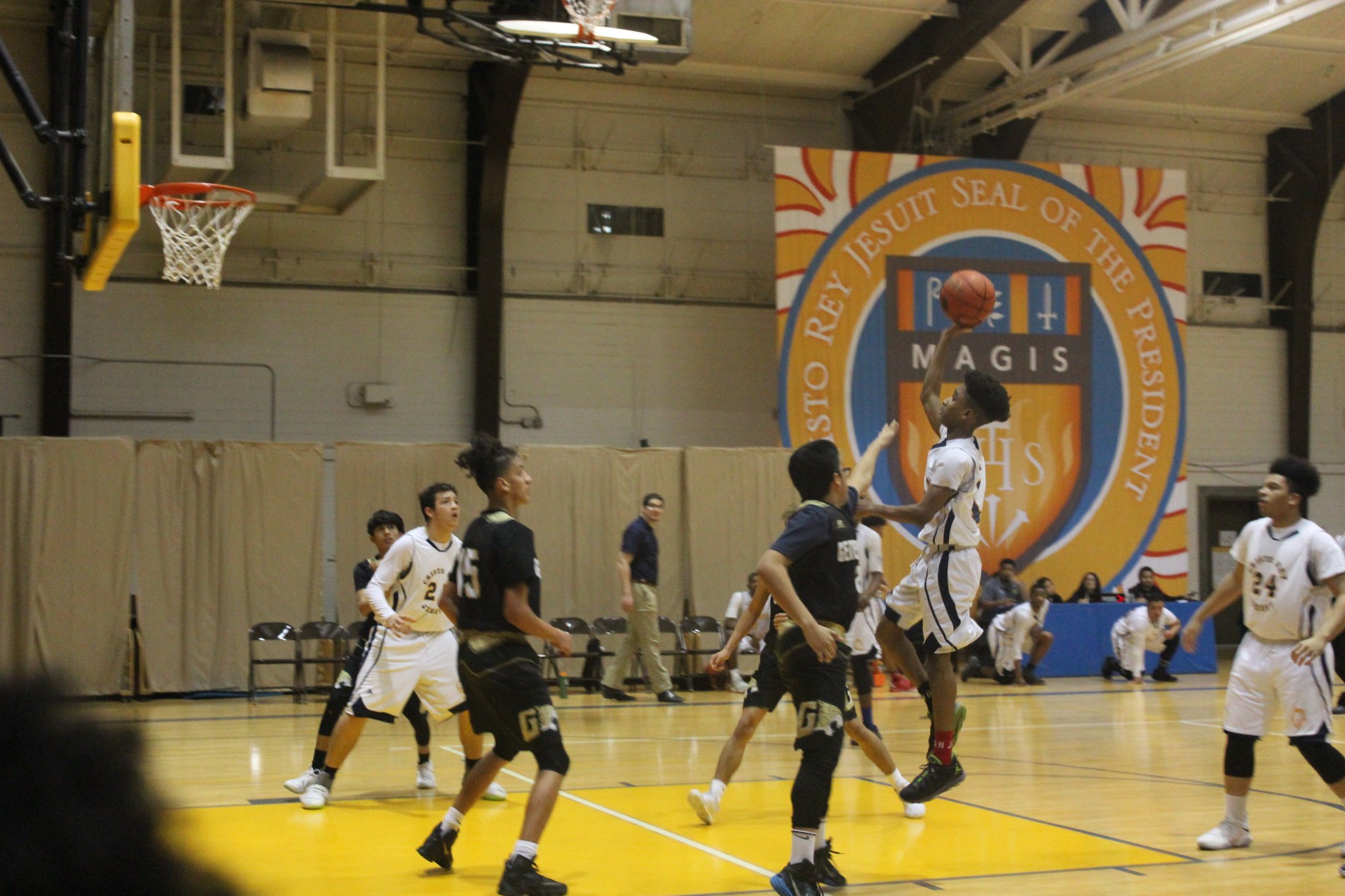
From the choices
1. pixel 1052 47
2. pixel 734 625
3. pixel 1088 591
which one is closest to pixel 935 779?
pixel 734 625

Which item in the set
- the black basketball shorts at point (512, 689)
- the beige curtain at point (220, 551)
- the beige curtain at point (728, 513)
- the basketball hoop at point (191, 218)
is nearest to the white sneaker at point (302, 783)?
the black basketball shorts at point (512, 689)

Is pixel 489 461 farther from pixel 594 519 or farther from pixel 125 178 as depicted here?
pixel 594 519

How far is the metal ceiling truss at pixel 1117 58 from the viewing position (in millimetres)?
15445

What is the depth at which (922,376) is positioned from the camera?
17656 millimetres

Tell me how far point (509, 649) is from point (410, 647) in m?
2.22

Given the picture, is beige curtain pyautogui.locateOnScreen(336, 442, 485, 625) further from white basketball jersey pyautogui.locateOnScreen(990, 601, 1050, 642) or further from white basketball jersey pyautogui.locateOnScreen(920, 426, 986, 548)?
white basketball jersey pyautogui.locateOnScreen(920, 426, 986, 548)

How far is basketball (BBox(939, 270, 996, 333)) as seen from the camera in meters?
7.02

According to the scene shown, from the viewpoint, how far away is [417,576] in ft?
25.5

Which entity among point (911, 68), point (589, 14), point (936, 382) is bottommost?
point (936, 382)

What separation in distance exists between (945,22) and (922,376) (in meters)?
4.44

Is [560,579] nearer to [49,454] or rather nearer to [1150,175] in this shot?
[49,454]

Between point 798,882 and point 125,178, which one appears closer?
point 798,882

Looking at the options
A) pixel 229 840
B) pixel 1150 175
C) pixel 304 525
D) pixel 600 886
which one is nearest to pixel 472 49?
pixel 304 525

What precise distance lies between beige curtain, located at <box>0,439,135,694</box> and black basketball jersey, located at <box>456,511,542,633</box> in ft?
31.0
